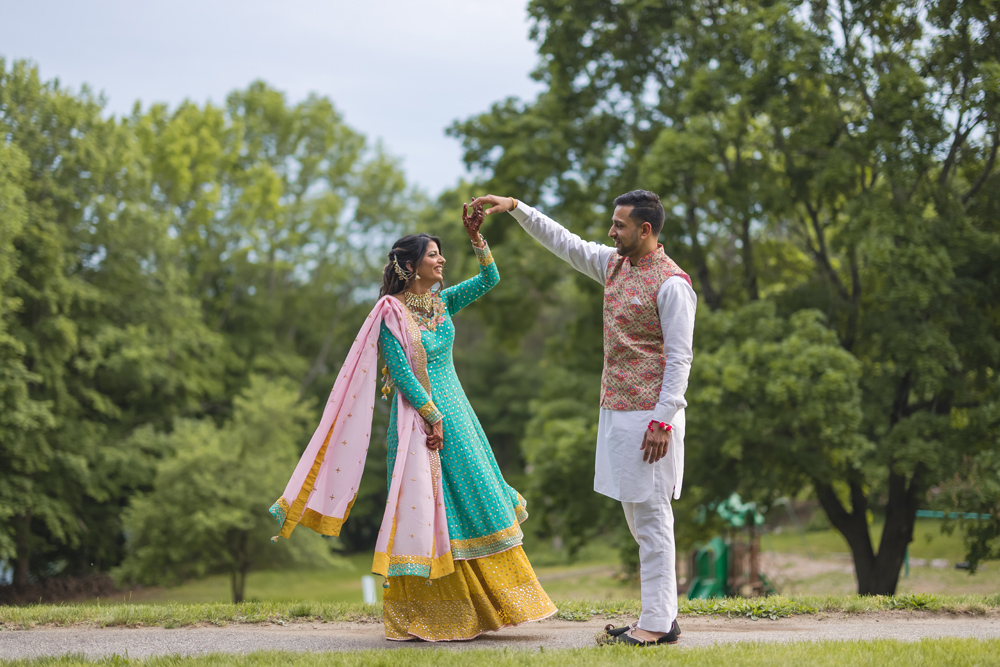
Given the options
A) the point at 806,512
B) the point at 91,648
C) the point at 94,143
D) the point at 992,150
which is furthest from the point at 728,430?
the point at 806,512

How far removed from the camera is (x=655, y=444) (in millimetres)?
4184

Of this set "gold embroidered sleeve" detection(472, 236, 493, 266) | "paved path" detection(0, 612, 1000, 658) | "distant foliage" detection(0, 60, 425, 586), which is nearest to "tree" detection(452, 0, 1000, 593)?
"paved path" detection(0, 612, 1000, 658)

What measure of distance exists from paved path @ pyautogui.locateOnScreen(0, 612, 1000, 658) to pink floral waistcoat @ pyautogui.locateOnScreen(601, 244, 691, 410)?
4.29ft

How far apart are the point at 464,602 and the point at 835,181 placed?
8.92 meters

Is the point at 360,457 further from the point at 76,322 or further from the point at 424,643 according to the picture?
the point at 76,322

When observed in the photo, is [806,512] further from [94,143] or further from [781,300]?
[94,143]

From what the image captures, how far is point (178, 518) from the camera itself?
1822 centimetres

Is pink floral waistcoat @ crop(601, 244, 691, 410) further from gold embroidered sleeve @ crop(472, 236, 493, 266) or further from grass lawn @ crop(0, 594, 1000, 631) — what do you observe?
grass lawn @ crop(0, 594, 1000, 631)

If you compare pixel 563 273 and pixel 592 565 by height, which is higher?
pixel 563 273

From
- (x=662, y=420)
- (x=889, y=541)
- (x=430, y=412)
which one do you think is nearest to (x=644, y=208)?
(x=662, y=420)

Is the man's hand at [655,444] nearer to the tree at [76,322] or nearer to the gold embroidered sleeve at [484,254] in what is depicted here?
the gold embroidered sleeve at [484,254]

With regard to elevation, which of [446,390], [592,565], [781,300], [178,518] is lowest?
[592,565]

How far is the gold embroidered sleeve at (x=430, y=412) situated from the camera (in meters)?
4.61

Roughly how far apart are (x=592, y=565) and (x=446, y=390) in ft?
92.3
